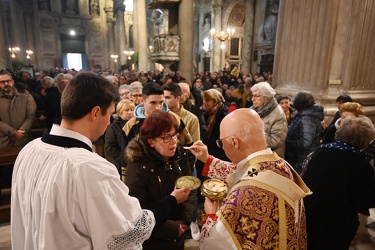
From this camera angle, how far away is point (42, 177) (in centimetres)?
114

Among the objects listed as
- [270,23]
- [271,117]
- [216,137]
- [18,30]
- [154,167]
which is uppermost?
[18,30]

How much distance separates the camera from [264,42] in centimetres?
1652

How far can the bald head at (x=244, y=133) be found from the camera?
61.6 inches

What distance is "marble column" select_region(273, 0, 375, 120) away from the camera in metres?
5.01

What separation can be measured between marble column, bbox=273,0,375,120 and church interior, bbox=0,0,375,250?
0.06 ft

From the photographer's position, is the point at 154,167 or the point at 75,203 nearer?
the point at 75,203

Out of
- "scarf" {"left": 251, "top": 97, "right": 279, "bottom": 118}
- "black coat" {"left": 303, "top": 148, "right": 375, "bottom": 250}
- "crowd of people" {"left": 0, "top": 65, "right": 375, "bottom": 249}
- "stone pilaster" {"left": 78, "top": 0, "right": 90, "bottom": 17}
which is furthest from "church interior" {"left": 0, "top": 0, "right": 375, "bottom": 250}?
"stone pilaster" {"left": 78, "top": 0, "right": 90, "bottom": 17}

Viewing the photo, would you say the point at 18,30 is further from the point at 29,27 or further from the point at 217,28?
the point at 217,28

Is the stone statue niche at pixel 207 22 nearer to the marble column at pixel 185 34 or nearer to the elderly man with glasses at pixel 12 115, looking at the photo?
the marble column at pixel 185 34

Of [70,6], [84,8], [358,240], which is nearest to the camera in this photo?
[358,240]

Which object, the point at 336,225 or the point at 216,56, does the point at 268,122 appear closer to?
the point at 336,225

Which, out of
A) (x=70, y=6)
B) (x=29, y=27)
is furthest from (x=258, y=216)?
(x=70, y=6)

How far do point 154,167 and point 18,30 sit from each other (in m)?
30.6

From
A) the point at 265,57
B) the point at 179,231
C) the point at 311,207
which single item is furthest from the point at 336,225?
the point at 265,57
